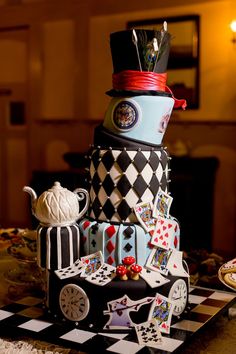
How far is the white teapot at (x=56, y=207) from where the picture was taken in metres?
1.43

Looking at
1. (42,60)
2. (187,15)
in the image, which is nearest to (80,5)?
(42,60)

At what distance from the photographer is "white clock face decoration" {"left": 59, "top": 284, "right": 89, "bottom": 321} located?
141 cm

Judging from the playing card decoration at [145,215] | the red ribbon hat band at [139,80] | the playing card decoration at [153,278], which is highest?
the red ribbon hat band at [139,80]

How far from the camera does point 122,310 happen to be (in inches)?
54.9

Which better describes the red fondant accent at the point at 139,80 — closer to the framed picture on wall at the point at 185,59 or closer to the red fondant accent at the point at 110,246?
the red fondant accent at the point at 110,246

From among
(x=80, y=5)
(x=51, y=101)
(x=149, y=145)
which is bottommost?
(x=149, y=145)

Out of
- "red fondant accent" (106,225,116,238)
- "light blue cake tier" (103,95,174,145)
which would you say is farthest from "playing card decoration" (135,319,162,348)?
"light blue cake tier" (103,95,174,145)

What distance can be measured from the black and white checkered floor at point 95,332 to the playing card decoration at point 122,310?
0.03 meters

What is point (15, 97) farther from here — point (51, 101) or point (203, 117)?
point (203, 117)

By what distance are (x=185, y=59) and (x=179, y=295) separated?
3.67 m

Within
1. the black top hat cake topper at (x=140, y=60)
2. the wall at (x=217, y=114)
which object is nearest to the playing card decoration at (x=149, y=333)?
the black top hat cake topper at (x=140, y=60)

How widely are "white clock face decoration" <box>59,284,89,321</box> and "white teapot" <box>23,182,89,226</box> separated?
7.2 inches

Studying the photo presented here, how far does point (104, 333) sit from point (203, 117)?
3686 millimetres

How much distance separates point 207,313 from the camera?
1497 mm
